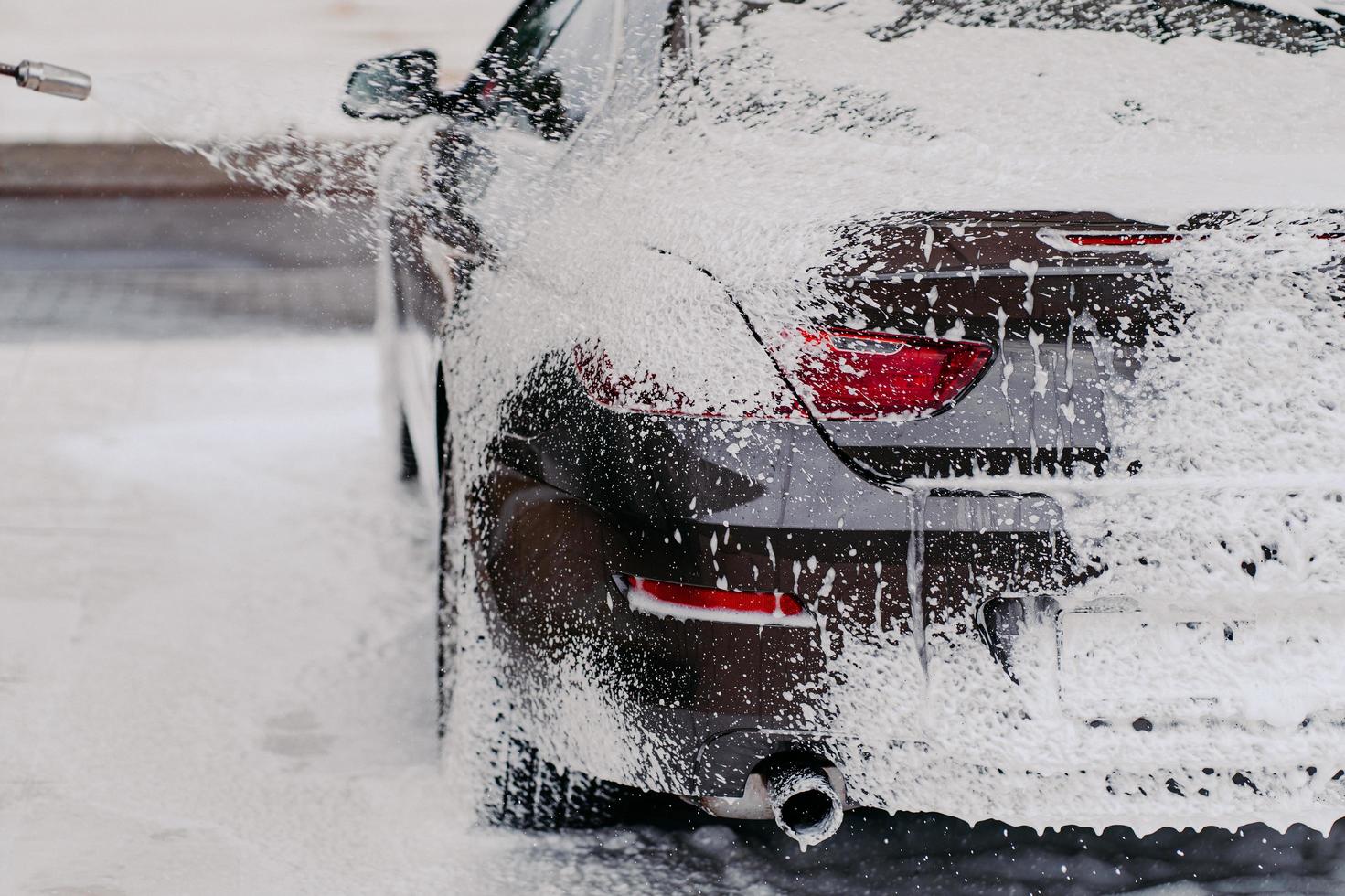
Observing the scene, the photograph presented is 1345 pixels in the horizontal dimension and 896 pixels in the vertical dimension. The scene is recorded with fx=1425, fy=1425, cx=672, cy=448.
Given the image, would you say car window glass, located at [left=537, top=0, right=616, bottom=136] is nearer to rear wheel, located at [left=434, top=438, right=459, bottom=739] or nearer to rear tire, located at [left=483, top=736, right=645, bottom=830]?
rear wheel, located at [left=434, top=438, right=459, bottom=739]

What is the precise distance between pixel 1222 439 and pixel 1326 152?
71 centimetres

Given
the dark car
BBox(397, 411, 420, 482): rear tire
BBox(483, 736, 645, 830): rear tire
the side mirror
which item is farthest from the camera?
BBox(397, 411, 420, 482): rear tire

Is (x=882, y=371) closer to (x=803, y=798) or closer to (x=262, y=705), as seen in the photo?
(x=803, y=798)

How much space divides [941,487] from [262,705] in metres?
1.92

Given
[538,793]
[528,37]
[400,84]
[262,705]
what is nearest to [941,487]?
[538,793]

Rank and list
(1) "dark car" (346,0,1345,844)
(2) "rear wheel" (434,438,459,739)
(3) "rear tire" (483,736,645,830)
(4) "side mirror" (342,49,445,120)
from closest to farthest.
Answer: (1) "dark car" (346,0,1345,844) < (3) "rear tire" (483,736,645,830) < (2) "rear wheel" (434,438,459,739) < (4) "side mirror" (342,49,445,120)

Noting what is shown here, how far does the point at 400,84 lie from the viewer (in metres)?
2.98

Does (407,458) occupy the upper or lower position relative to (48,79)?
lower

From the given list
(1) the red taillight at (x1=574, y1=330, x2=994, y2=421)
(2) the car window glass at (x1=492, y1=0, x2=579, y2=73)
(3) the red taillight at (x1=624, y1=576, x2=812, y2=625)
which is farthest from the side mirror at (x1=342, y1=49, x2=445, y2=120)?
(3) the red taillight at (x1=624, y1=576, x2=812, y2=625)

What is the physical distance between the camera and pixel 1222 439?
6.06ft

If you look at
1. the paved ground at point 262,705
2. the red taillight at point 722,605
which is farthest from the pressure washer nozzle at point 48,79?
the red taillight at point 722,605

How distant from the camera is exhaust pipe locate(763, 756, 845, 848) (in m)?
1.98

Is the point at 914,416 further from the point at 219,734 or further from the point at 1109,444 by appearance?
the point at 219,734

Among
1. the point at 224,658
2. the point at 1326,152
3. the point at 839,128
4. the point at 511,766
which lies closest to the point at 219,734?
the point at 224,658
